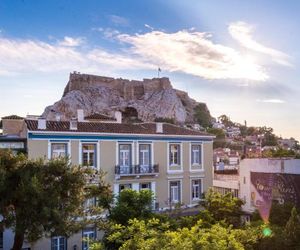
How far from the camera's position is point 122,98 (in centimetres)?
9462

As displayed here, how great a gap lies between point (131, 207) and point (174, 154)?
38.5 feet

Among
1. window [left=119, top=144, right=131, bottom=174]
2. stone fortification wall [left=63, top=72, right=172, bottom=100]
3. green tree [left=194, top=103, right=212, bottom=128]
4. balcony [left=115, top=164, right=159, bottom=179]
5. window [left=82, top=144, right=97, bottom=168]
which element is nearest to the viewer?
window [left=82, top=144, right=97, bottom=168]

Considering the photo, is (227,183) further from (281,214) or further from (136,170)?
(136,170)

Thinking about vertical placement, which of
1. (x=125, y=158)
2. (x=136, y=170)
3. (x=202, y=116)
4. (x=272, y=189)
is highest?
(x=202, y=116)

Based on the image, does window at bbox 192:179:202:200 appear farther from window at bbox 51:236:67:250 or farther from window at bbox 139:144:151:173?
window at bbox 51:236:67:250

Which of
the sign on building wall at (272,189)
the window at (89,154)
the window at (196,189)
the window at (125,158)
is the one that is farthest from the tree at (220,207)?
the window at (89,154)

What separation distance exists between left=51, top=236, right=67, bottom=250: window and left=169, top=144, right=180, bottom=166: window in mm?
8743

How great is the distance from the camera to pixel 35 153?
20.8m

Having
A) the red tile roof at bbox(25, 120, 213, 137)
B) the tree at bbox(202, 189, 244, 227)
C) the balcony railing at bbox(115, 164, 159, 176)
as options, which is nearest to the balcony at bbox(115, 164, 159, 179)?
the balcony railing at bbox(115, 164, 159, 176)

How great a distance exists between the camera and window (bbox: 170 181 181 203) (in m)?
26.0

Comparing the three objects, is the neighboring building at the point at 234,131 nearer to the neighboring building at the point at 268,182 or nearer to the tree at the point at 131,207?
the neighboring building at the point at 268,182

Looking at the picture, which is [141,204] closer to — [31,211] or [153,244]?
[31,211]

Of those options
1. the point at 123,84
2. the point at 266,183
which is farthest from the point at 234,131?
the point at 266,183

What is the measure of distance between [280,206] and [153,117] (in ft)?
222
